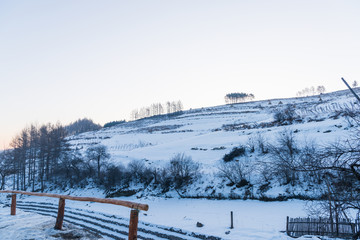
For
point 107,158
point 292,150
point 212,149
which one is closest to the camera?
point 292,150

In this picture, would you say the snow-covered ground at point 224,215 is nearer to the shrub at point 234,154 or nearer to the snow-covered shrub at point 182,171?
the snow-covered shrub at point 182,171

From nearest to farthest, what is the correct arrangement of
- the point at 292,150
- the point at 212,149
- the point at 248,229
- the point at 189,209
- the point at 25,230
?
the point at 25,230
the point at 248,229
the point at 189,209
the point at 292,150
the point at 212,149

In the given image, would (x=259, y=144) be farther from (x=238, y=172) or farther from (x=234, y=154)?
(x=238, y=172)

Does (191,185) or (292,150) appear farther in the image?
(191,185)

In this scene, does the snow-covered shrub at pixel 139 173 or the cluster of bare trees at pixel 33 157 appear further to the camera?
the cluster of bare trees at pixel 33 157

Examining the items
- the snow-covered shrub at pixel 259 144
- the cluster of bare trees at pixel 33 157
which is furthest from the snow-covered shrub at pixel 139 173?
the cluster of bare trees at pixel 33 157

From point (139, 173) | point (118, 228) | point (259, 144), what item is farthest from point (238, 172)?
point (118, 228)

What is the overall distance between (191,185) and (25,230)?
27766 millimetres

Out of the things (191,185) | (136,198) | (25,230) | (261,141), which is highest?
(261,141)

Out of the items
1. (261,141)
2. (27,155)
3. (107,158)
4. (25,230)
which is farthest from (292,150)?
(27,155)

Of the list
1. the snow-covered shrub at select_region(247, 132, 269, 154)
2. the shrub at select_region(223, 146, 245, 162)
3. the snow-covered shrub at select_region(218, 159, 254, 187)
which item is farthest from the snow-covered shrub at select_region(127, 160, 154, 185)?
the snow-covered shrub at select_region(247, 132, 269, 154)

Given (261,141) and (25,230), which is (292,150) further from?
(25,230)

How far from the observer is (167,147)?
5062 cm

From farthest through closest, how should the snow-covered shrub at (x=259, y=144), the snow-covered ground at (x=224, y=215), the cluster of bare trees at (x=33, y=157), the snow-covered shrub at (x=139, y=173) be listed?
the cluster of bare trees at (x=33, y=157) < the snow-covered shrub at (x=139, y=173) < the snow-covered shrub at (x=259, y=144) < the snow-covered ground at (x=224, y=215)
